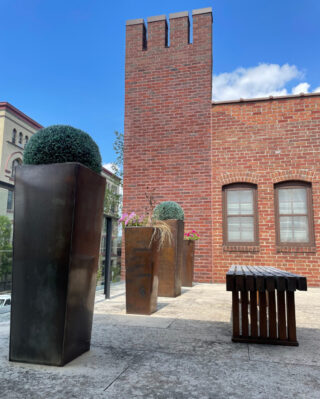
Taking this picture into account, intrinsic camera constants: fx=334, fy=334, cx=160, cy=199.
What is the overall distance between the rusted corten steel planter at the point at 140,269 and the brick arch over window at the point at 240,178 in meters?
4.64

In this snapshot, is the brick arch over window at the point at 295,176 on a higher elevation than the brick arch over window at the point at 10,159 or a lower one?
lower

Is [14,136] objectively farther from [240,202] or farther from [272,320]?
[272,320]

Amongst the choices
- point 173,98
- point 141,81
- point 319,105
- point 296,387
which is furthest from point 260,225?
point 296,387

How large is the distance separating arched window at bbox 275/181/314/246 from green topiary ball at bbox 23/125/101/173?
6.67m

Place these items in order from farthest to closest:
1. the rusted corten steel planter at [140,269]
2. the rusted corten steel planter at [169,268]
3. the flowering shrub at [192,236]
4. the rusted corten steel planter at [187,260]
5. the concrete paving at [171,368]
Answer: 1. the flowering shrub at [192,236]
2. the rusted corten steel planter at [187,260]
3. the rusted corten steel planter at [169,268]
4. the rusted corten steel planter at [140,269]
5. the concrete paving at [171,368]

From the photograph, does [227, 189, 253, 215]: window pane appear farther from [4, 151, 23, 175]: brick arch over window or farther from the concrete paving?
[4, 151, 23, 175]: brick arch over window

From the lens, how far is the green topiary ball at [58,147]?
2.48 meters

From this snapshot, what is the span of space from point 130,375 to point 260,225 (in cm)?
669

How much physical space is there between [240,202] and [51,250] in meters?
6.75

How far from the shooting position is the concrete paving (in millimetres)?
1834

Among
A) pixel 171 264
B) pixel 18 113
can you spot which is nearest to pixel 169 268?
pixel 171 264

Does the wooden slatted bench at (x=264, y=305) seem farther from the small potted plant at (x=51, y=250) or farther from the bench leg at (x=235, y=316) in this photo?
the small potted plant at (x=51, y=250)

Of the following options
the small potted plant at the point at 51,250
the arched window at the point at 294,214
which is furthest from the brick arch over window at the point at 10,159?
the small potted plant at the point at 51,250

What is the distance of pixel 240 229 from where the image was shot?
27.6 feet
